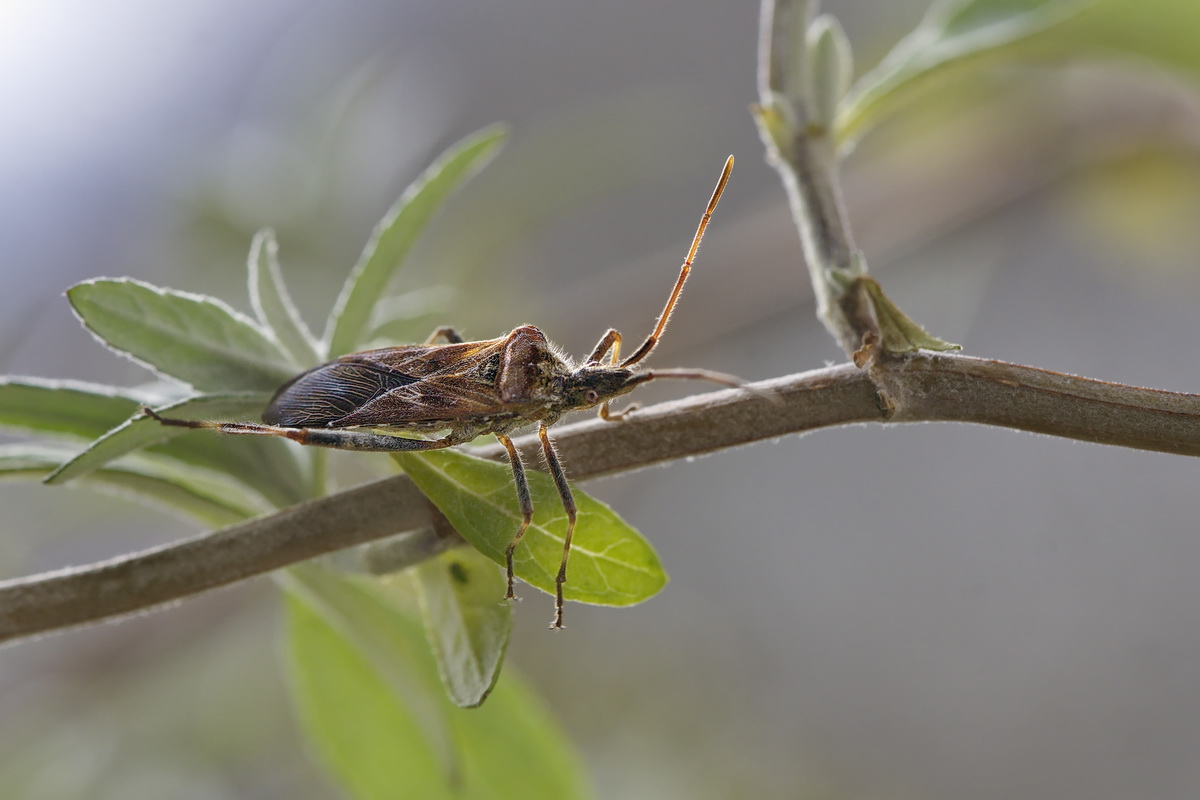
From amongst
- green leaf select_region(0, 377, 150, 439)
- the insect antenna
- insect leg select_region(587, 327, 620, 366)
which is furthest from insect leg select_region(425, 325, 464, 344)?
green leaf select_region(0, 377, 150, 439)

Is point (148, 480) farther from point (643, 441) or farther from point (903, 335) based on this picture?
point (903, 335)

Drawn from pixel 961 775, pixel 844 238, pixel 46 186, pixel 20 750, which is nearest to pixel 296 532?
pixel 844 238

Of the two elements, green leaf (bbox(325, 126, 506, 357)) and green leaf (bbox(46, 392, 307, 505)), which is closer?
green leaf (bbox(46, 392, 307, 505))

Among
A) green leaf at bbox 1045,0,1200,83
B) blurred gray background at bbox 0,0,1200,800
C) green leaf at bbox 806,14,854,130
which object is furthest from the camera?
blurred gray background at bbox 0,0,1200,800

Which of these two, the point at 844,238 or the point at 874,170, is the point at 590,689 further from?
the point at 844,238

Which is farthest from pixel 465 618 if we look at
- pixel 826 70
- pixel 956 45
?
pixel 956 45

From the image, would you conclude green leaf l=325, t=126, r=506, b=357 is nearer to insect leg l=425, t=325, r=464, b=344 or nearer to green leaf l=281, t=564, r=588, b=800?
green leaf l=281, t=564, r=588, b=800

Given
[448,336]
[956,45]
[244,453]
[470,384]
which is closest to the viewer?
[244,453]
